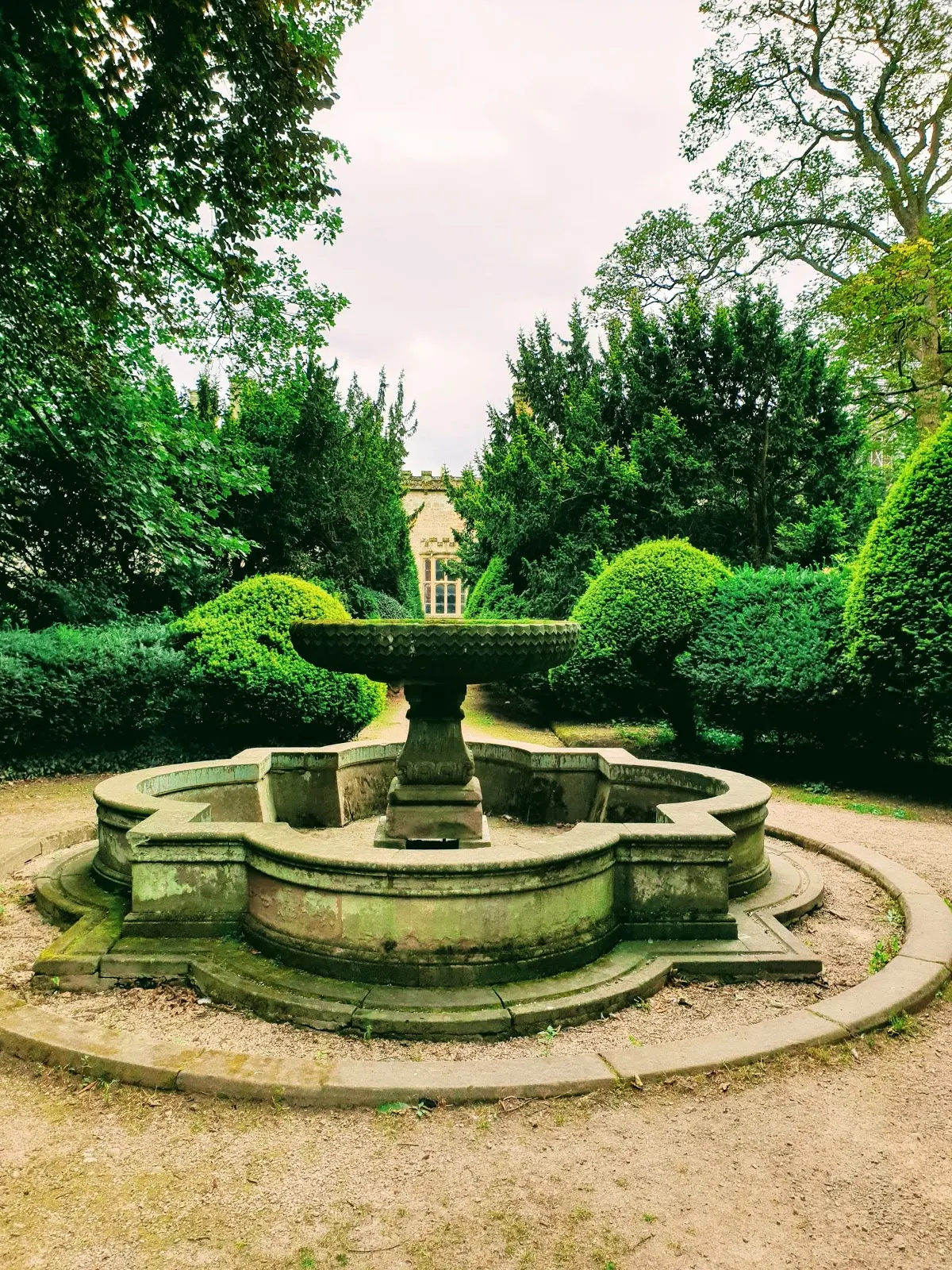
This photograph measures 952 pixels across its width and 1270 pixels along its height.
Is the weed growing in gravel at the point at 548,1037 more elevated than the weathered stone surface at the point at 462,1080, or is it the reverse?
the weathered stone surface at the point at 462,1080

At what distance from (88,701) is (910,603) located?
30.2ft

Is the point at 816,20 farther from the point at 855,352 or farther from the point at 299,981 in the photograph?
the point at 299,981

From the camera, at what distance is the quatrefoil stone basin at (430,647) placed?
409cm

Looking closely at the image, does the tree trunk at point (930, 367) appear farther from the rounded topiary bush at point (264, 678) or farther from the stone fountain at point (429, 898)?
the stone fountain at point (429, 898)

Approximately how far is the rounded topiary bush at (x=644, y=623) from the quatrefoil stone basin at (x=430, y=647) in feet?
18.2

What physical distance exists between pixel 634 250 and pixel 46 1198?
20201 millimetres

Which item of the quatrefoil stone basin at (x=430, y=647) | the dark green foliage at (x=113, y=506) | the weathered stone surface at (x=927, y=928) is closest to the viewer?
the weathered stone surface at (x=927, y=928)

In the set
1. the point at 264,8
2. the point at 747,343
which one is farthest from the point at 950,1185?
the point at 747,343

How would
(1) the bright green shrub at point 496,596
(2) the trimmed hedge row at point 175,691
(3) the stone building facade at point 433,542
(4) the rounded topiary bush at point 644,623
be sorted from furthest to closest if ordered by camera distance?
(3) the stone building facade at point 433,542
(1) the bright green shrub at point 496,596
(4) the rounded topiary bush at point 644,623
(2) the trimmed hedge row at point 175,691

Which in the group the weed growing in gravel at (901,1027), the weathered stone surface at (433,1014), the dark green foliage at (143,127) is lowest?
the weed growing in gravel at (901,1027)

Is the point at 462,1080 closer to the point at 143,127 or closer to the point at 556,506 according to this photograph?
the point at 143,127

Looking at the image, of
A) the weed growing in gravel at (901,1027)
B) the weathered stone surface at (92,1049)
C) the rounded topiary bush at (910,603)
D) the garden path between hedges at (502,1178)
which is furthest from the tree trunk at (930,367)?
the weathered stone surface at (92,1049)

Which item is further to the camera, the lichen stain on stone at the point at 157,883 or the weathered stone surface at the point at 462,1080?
the lichen stain on stone at the point at 157,883

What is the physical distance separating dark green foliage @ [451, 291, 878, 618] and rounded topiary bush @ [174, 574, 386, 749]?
244 inches
